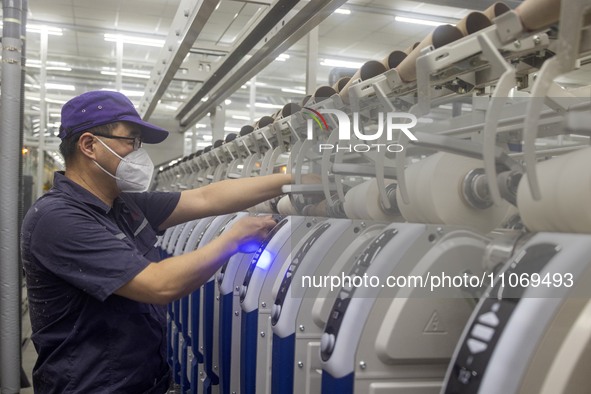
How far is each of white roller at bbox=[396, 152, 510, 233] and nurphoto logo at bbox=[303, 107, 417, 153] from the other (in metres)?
0.09

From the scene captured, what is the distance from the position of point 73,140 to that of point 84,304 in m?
0.53

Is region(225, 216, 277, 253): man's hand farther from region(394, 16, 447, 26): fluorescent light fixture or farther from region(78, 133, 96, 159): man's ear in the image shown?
region(394, 16, 447, 26): fluorescent light fixture

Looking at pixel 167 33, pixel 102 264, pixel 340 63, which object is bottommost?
pixel 102 264

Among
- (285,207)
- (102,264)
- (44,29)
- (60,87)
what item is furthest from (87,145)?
(60,87)

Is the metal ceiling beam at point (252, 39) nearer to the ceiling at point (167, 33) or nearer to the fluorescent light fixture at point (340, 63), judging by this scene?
the ceiling at point (167, 33)

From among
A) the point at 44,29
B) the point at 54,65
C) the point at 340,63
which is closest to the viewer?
the point at 44,29

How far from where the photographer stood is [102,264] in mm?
1667

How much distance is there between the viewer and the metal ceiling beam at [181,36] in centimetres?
256

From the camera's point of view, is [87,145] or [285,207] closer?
[87,145]

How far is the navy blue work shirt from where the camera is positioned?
1.68 m

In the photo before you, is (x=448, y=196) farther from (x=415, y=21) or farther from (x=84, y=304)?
(x=415, y=21)

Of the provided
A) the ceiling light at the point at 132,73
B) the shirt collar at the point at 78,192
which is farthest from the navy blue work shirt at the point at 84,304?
the ceiling light at the point at 132,73

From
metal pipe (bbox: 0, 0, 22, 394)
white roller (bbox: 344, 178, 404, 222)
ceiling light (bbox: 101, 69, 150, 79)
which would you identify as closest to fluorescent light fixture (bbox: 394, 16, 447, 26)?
ceiling light (bbox: 101, 69, 150, 79)

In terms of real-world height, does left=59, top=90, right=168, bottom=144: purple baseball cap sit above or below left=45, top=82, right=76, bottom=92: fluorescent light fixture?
below
